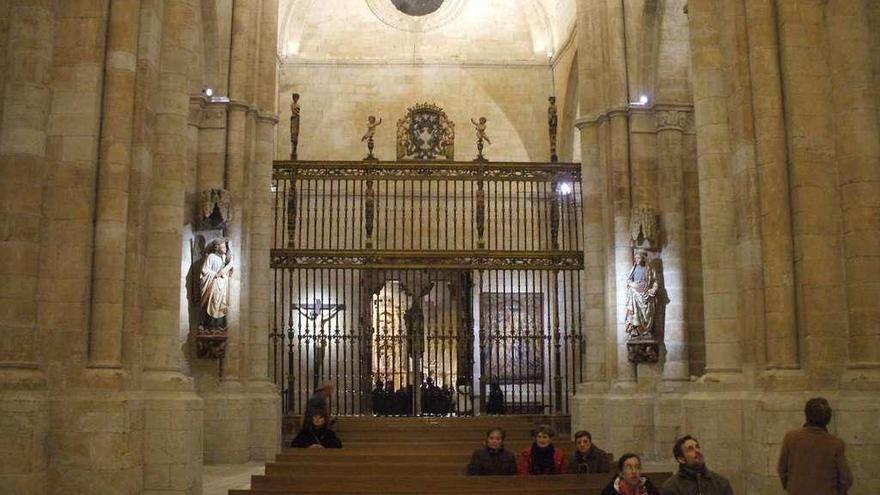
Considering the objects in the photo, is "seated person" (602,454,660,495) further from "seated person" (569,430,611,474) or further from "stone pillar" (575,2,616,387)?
"stone pillar" (575,2,616,387)

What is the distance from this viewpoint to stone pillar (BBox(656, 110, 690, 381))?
16094 millimetres

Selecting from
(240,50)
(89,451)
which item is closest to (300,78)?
(240,50)

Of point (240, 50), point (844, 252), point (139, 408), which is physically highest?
point (240, 50)

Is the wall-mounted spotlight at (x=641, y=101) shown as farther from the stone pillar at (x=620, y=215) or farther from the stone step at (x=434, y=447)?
the stone step at (x=434, y=447)

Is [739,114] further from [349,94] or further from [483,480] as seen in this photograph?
[349,94]

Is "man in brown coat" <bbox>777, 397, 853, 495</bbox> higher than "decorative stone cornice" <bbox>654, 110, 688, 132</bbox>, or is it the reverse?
"decorative stone cornice" <bbox>654, 110, 688, 132</bbox>

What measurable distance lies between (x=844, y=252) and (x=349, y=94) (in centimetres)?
1959

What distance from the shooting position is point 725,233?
11.0 meters

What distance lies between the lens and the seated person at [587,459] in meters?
9.66

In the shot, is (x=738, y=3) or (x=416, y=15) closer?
(x=738, y=3)

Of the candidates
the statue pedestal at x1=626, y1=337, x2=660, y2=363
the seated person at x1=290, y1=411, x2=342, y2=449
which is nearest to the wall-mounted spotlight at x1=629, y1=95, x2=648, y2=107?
the statue pedestal at x1=626, y1=337, x2=660, y2=363

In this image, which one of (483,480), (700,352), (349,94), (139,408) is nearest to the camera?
(483,480)

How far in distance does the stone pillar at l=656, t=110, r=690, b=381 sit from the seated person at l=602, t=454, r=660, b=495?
8.98 metres

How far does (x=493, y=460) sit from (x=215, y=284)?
7.42m
